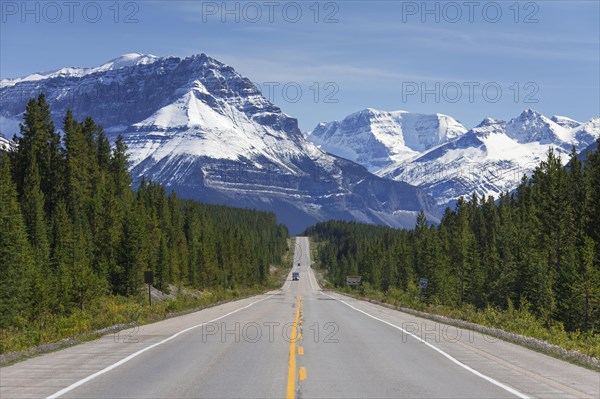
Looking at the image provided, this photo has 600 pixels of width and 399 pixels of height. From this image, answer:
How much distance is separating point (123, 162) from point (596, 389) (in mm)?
92859

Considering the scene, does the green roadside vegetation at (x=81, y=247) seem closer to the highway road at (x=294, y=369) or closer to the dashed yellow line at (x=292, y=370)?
the highway road at (x=294, y=369)

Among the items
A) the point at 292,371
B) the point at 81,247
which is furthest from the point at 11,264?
the point at 292,371

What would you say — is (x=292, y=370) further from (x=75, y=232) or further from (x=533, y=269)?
(x=75, y=232)

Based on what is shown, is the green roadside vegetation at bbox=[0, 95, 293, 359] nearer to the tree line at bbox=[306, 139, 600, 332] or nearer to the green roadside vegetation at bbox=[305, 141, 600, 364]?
the green roadside vegetation at bbox=[305, 141, 600, 364]

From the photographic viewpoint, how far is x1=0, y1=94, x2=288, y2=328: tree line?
46.8m

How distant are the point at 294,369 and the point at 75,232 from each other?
5769 cm

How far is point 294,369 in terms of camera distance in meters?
16.8

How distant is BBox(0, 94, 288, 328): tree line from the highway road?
22734 mm

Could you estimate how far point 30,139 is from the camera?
78562 millimetres

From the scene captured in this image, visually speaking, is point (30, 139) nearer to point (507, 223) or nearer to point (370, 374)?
point (507, 223)

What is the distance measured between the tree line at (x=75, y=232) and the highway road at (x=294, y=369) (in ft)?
74.6

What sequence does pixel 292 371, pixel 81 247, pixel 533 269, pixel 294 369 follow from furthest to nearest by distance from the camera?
pixel 81 247 → pixel 533 269 → pixel 294 369 → pixel 292 371

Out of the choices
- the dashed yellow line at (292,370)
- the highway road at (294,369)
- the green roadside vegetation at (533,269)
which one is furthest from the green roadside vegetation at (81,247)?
the green roadside vegetation at (533,269)

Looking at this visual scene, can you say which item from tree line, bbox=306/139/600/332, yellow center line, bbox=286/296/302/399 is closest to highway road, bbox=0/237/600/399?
yellow center line, bbox=286/296/302/399
